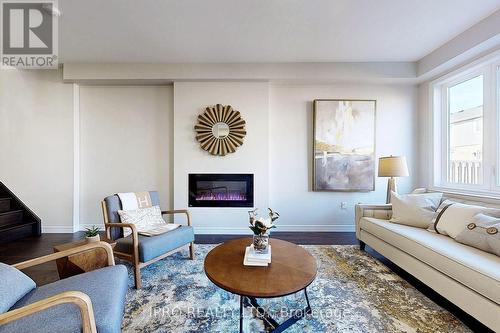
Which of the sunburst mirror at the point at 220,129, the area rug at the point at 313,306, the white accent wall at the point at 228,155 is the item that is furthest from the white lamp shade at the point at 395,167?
the sunburst mirror at the point at 220,129

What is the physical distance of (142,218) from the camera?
2551mm

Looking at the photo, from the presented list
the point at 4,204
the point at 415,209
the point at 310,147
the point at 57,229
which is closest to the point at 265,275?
the point at 415,209

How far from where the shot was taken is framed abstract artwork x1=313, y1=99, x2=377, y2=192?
3.77 meters

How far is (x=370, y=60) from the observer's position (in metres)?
3.46

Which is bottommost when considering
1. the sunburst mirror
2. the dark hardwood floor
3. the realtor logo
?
the dark hardwood floor

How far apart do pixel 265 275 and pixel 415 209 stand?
2084mm

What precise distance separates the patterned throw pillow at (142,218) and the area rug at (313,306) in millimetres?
441

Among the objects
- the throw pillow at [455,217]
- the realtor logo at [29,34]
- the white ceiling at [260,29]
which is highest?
the white ceiling at [260,29]

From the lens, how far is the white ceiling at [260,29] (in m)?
2.26

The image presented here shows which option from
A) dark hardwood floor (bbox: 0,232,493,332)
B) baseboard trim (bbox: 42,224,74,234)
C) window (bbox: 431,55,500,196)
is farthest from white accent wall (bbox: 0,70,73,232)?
window (bbox: 431,55,500,196)

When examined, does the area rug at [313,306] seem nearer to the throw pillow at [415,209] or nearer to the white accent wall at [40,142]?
the throw pillow at [415,209]

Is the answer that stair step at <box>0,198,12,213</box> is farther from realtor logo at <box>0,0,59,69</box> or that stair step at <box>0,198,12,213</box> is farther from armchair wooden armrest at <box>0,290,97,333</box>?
armchair wooden armrest at <box>0,290,97,333</box>

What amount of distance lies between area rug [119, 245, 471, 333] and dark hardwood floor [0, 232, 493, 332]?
106mm

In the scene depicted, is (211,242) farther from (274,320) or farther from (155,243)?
(274,320)
